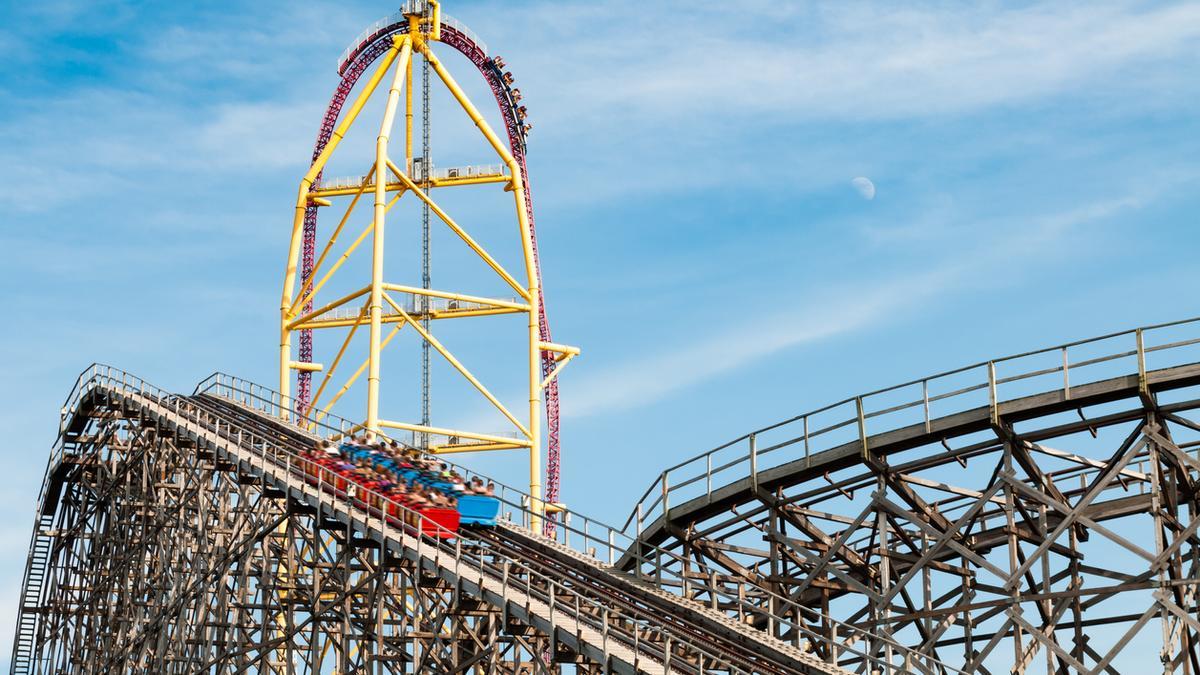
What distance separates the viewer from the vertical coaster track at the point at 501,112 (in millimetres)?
60438

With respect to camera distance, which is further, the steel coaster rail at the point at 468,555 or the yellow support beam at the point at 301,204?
the yellow support beam at the point at 301,204

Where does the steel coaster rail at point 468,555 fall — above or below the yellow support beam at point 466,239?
below

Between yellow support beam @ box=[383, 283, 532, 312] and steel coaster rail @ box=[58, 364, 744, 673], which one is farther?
yellow support beam @ box=[383, 283, 532, 312]

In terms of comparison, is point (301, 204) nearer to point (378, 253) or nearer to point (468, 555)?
point (378, 253)

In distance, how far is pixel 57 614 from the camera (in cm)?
5306

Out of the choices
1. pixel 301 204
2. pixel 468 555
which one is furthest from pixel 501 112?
pixel 468 555

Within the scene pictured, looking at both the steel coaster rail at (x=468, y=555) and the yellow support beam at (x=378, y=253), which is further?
the yellow support beam at (x=378, y=253)

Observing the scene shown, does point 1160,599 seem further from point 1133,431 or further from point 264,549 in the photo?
point 264,549

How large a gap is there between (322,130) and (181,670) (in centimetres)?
2465

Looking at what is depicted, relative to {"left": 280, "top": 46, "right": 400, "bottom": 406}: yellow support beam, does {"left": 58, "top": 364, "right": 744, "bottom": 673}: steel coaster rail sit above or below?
Result: below

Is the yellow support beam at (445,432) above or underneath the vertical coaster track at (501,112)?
underneath

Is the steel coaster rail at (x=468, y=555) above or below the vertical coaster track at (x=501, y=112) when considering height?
below

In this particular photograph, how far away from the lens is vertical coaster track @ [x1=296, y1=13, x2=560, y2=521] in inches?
2379

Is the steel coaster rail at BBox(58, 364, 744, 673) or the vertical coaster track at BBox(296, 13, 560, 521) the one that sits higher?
the vertical coaster track at BBox(296, 13, 560, 521)
